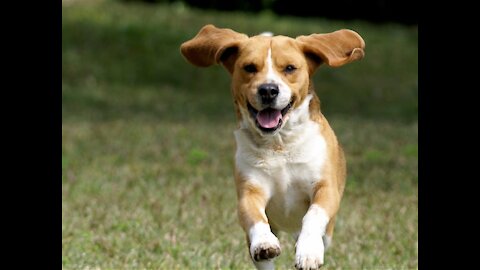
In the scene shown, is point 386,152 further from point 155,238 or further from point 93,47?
point 93,47

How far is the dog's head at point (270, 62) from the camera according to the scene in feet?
16.6

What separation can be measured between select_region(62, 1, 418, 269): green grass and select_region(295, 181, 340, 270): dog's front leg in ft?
4.11

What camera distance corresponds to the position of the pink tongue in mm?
5098

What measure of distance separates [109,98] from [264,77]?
1198 centimetres

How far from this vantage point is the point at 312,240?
16.2ft

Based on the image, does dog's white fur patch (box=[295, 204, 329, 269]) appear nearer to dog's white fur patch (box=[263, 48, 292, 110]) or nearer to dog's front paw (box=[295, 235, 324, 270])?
dog's front paw (box=[295, 235, 324, 270])

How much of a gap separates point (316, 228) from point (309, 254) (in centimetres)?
22

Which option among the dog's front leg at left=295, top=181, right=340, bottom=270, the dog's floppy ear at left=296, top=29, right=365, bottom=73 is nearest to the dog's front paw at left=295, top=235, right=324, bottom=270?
the dog's front leg at left=295, top=181, right=340, bottom=270

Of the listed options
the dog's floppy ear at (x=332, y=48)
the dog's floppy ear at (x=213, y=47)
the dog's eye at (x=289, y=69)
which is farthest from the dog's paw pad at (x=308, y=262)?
the dog's floppy ear at (x=213, y=47)

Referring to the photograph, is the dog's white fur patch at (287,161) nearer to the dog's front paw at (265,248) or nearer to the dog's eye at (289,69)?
the dog's eye at (289,69)

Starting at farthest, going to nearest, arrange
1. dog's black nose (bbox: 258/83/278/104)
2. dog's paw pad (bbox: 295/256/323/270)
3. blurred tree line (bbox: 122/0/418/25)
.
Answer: blurred tree line (bbox: 122/0/418/25) < dog's black nose (bbox: 258/83/278/104) < dog's paw pad (bbox: 295/256/323/270)

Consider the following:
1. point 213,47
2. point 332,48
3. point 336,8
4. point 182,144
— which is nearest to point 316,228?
point 332,48

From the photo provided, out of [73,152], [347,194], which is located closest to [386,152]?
[347,194]

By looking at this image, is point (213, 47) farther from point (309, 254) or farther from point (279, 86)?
point (309, 254)
